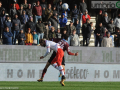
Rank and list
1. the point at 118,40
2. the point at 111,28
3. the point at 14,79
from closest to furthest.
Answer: the point at 14,79, the point at 118,40, the point at 111,28

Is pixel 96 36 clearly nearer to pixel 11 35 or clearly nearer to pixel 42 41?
pixel 11 35

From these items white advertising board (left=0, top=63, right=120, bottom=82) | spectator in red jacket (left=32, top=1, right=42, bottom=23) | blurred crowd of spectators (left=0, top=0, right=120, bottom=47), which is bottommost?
white advertising board (left=0, top=63, right=120, bottom=82)

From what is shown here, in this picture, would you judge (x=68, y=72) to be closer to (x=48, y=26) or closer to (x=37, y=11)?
(x=48, y=26)

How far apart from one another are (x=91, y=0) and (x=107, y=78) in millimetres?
9627

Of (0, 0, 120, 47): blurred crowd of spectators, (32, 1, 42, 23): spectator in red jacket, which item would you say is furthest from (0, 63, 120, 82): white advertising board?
(32, 1, 42, 23): spectator in red jacket

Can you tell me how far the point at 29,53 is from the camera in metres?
14.3

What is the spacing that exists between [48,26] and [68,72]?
3.93 m

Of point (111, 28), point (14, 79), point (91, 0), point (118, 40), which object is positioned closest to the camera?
point (14, 79)

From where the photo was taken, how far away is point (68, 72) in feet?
46.6

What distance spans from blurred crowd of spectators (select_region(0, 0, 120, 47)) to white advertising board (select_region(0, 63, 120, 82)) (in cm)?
193

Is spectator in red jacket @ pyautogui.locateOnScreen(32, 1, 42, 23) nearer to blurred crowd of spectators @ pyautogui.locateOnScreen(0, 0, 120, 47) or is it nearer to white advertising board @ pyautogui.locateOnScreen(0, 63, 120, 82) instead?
blurred crowd of spectators @ pyautogui.locateOnScreen(0, 0, 120, 47)

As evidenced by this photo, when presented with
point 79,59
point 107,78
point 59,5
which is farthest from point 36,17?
point 107,78

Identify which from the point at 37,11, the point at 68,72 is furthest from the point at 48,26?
the point at 68,72

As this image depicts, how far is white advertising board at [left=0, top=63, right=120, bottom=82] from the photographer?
13.8 metres
